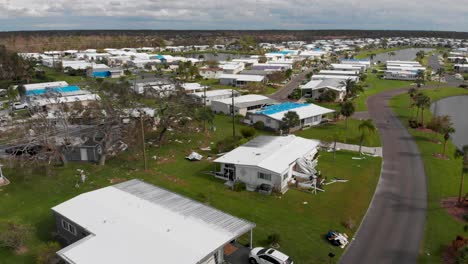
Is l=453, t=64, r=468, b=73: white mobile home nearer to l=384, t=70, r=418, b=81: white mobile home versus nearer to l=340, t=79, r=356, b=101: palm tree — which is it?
l=384, t=70, r=418, b=81: white mobile home

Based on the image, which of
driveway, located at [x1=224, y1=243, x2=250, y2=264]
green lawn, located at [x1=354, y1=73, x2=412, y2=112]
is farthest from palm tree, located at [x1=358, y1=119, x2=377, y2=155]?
driveway, located at [x1=224, y1=243, x2=250, y2=264]

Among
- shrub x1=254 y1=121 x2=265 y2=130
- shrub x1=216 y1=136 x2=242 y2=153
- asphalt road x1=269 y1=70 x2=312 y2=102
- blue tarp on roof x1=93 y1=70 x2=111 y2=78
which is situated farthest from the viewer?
blue tarp on roof x1=93 y1=70 x2=111 y2=78

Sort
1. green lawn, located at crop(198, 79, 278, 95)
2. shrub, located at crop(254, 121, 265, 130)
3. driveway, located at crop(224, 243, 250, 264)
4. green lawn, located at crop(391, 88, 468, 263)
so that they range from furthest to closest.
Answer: green lawn, located at crop(198, 79, 278, 95)
shrub, located at crop(254, 121, 265, 130)
green lawn, located at crop(391, 88, 468, 263)
driveway, located at crop(224, 243, 250, 264)

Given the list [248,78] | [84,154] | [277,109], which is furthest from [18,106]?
[248,78]

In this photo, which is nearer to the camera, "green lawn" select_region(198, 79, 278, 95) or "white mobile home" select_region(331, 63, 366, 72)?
"green lawn" select_region(198, 79, 278, 95)

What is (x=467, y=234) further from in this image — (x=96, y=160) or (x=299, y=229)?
(x=96, y=160)

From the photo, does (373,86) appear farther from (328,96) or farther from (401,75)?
(328,96)

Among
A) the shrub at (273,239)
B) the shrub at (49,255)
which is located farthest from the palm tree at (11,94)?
the shrub at (273,239)

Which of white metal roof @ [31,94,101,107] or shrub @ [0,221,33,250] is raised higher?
white metal roof @ [31,94,101,107]
